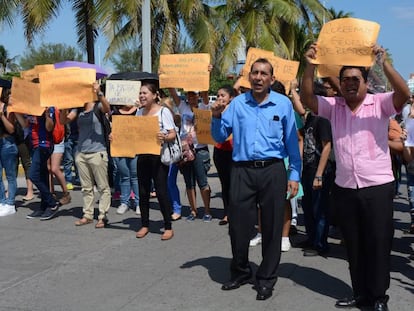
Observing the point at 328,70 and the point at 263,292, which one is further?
the point at 263,292

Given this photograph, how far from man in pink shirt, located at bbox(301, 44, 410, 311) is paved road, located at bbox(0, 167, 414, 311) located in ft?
1.60

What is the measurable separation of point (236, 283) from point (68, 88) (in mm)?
3251

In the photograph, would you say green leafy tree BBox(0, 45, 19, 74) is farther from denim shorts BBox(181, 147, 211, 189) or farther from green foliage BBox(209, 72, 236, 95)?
denim shorts BBox(181, 147, 211, 189)

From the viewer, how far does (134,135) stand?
20.7 feet

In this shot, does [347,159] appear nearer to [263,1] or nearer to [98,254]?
[98,254]

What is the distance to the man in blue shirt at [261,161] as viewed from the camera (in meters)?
4.38

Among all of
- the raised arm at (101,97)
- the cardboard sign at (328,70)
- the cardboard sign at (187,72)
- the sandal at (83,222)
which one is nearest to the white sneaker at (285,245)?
the cardboard sign at (187,72)

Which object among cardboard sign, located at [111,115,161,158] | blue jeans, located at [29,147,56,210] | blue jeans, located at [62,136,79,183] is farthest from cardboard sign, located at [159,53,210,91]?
blue jeans, located at [62,136,79,183]

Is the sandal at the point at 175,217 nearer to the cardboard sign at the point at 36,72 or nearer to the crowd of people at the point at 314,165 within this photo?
the crowd of people at the point at 314,165

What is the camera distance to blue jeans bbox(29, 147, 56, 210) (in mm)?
7406

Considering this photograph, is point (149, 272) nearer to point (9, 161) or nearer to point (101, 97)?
point (101, 97)

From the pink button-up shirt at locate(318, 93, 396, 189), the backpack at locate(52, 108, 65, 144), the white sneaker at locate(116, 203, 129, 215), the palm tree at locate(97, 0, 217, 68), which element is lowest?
the white sneaker at locate(116, 203, 129, 215)

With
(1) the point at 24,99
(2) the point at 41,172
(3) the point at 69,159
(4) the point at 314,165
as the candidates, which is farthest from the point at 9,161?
(4) the point at 314,165

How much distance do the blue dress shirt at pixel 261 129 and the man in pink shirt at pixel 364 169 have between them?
14.3 inches
